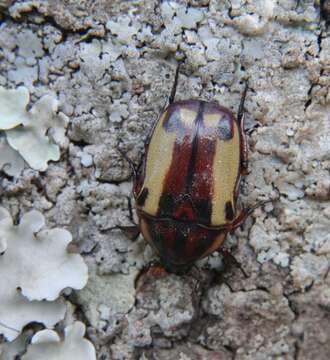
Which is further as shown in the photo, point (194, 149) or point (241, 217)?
point (241, 217)

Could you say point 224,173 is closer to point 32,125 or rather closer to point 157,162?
point 157,162

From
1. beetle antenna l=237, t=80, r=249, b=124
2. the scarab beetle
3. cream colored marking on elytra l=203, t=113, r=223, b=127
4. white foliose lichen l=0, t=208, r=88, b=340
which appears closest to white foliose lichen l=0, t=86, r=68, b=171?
white foliose lichen l=0, t=208, r=88, b=340

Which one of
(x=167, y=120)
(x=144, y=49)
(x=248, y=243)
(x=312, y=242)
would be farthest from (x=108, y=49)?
(x=312, y=242)

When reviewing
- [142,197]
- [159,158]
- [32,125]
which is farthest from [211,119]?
[32,125]

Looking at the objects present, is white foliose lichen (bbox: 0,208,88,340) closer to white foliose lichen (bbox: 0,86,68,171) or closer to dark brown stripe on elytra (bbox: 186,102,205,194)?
white foliose lichen (bbox: 0,86,68,171)

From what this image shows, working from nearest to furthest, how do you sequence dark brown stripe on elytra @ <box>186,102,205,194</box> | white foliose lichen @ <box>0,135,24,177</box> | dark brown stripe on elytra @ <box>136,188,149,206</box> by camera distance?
1. dark brown stripe on elytra @ <box>186,102,205,194</box>
2. dark brown stripe on elytra @ <box>136,188,149,206</box>
3. white foliose lichen @ <box>0,135,24,177</box>

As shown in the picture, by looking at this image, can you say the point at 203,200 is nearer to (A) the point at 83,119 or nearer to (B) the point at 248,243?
(B) the point at 248,243
